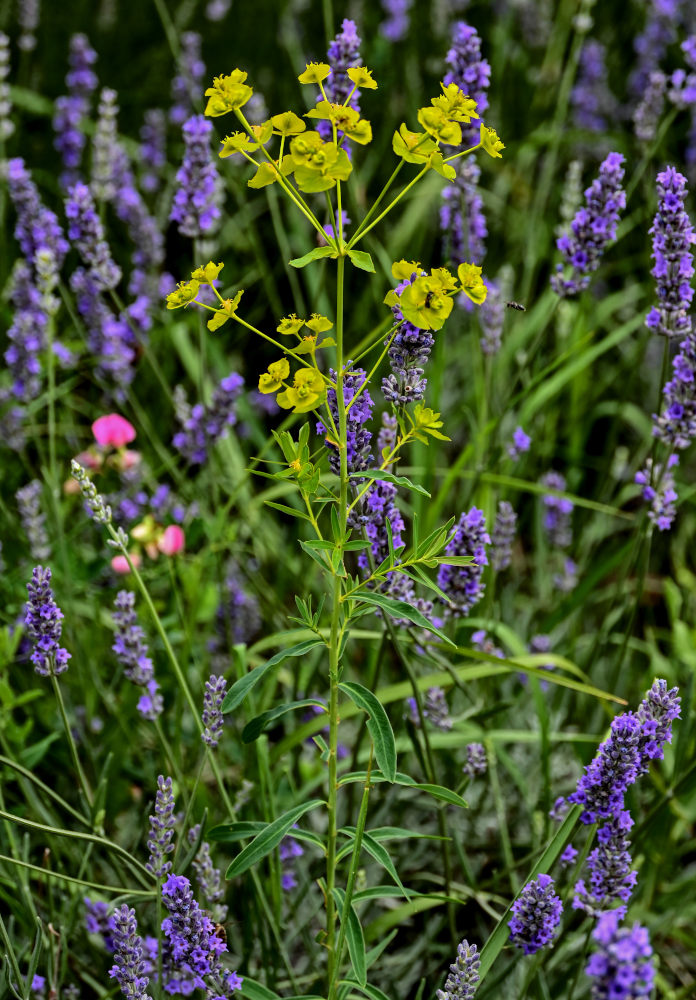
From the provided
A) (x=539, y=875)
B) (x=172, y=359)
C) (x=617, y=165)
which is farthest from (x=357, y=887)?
(x=172, y=359)

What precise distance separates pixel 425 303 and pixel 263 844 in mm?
776

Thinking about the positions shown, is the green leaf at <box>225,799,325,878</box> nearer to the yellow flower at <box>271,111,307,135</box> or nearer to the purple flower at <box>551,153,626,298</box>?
the yellow flower at <box>271,111,307,135</box>

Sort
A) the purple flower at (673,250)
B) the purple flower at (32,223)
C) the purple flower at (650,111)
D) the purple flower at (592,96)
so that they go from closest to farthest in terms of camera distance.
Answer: the purple flower at (673,250)
the purple flower at (32,223)
the purple flower at (650,111)
the purple flower at (592,96)

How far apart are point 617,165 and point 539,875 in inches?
52.5

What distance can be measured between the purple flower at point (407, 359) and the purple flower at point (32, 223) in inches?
50.9

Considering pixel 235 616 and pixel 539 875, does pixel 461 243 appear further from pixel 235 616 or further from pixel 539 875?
pixel 539 875

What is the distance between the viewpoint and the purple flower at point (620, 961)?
935mm

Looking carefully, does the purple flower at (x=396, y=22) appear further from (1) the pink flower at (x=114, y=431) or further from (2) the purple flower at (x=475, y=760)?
(2) the purple flower at (x=475, y=760)

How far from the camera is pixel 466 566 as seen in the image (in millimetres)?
1800

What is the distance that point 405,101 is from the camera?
14.9ft

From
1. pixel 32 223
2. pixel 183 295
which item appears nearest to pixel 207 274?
pixel 183 295

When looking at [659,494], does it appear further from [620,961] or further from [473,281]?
[620,961]

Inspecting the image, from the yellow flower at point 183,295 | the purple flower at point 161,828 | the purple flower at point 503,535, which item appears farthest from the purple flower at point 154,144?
the purple flower at point 161,828

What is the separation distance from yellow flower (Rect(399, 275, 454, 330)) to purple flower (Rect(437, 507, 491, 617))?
0.59 metres
